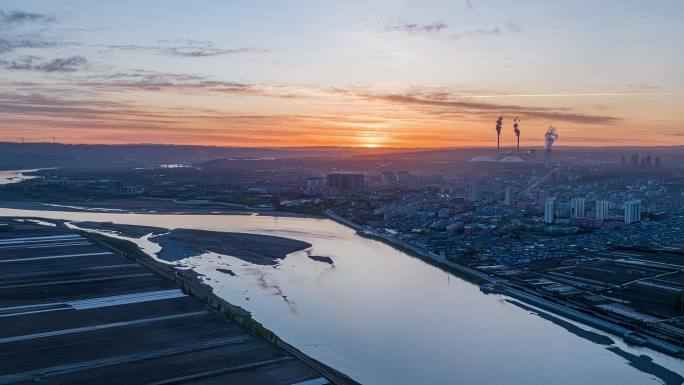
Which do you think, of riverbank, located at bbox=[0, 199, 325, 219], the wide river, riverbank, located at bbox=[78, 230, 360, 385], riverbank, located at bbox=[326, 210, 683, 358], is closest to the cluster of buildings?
riverbank, located at bbox=[326, 210, 683, 358]

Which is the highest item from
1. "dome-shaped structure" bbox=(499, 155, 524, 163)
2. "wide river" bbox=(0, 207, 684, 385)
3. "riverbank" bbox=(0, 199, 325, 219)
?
"dome-shaped structure" bbox=(499, 155, 524, 163)

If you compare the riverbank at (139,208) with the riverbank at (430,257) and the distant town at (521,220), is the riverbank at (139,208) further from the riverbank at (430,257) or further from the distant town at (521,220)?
the riverbank at (430,257)

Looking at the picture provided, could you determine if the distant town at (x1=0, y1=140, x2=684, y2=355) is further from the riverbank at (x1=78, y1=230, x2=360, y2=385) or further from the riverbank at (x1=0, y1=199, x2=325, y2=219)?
the riverbank at (x1=78, y1=230, x2=360, y2=385)

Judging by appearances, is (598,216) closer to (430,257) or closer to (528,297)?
(430,257)

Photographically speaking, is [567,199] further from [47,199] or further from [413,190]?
[47,199]

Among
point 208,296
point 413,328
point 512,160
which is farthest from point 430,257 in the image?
point 512,160

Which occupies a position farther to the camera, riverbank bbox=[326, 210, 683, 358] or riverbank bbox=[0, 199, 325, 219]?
riverbank bbox=[0, 199, 325, 219]

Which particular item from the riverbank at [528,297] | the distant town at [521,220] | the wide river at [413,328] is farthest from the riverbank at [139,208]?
the wide river at [413,328]
